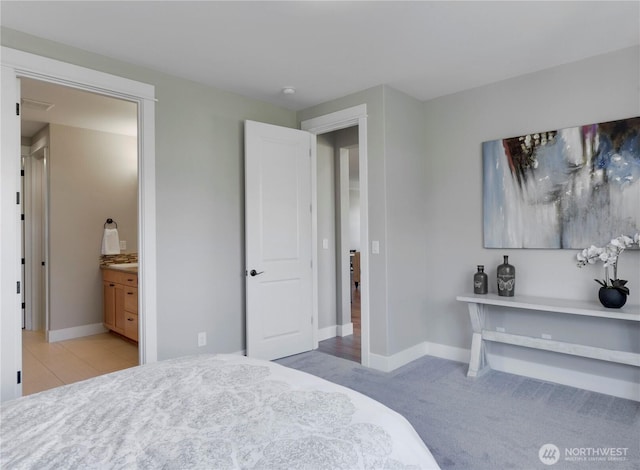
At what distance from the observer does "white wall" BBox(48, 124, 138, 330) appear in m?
4.73

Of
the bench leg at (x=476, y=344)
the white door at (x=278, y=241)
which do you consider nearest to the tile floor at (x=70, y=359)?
the white door at (x=278, y=241)

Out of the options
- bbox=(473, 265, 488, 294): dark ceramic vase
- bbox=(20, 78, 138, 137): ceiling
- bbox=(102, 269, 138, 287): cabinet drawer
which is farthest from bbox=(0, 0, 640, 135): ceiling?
bbox=(102, 269, 138, 287): cabinet drawer

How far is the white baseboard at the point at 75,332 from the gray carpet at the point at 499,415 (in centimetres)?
295

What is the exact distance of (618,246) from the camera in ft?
8.78

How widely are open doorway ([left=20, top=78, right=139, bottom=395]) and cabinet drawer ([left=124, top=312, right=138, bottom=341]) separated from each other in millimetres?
150

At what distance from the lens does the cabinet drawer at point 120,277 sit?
171 inches

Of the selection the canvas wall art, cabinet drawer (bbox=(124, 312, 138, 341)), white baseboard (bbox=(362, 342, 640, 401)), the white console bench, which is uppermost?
the canvas wall art

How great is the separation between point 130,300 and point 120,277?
40 cm

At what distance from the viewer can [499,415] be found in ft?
8.43

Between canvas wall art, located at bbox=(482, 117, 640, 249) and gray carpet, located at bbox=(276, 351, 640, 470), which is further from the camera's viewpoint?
canvas wall art, located at bbox=(482, 117, 640, 249)

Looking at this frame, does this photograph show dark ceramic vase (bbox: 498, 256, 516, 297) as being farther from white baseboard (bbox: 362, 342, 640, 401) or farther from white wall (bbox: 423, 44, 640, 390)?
Result: white baseboard (bbox: 362, 342, 640, 401)

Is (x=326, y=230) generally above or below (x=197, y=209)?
below

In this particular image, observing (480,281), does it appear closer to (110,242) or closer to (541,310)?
(541,310)

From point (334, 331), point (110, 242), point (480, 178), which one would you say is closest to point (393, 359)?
point (334, 331)
